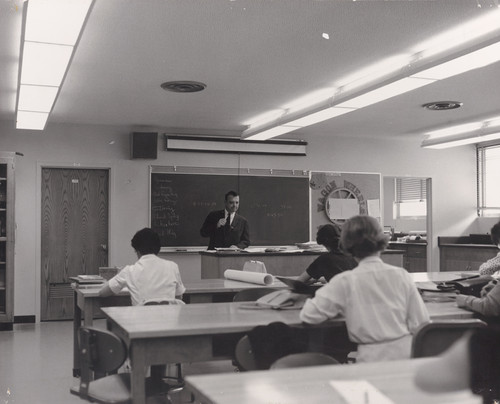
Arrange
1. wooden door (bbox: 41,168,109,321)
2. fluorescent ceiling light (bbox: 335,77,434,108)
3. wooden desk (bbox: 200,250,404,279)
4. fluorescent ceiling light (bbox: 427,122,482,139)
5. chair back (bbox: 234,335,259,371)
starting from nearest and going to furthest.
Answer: chair back (bbox: 234,335,259,371), fluorescent ceiling light (bbox: 335,77,434,108), wooden desk (bbox: 200,250,404,279), wooden door (bbox: 41,168,109,321), fluorescent ceiling light (bbox: 427,122,482,139)

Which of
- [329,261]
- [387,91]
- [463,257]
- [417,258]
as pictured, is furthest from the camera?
[417,258]

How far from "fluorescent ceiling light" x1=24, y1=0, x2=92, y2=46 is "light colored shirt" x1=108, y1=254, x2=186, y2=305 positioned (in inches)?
57.4

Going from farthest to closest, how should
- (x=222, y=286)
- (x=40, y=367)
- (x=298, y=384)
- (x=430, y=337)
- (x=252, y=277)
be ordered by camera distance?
(x=40, y=367) → (x=252, y=277) → (x=222, y=286) → (x=430, y=337) → (x=298, y=384)

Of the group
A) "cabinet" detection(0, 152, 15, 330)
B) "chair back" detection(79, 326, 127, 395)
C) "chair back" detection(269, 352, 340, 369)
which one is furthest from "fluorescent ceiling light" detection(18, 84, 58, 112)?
"chair back" detection(269, 352, 340, 369)

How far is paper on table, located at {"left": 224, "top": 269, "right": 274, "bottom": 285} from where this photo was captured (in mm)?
4875

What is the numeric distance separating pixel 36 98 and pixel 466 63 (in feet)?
12.2

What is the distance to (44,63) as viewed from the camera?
453 cm

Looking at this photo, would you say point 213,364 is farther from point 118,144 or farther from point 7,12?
point 118,144

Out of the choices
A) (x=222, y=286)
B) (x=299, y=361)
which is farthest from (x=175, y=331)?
A: (x=222, y=286)

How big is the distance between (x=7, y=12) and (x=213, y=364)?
3.15m

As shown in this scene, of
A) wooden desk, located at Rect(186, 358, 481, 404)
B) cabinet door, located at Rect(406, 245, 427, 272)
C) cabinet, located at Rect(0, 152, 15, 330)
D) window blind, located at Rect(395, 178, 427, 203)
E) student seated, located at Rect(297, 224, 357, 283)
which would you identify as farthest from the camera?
window blind, located at Rect(395, 178, 427, 203)

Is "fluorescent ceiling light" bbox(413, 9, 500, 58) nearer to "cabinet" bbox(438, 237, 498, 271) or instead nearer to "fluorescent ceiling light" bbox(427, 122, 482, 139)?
"fluorescent ceiling light" bbox(427, 122, 482, 139)

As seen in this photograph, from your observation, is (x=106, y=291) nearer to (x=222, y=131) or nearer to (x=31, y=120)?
(x=31, y=120)

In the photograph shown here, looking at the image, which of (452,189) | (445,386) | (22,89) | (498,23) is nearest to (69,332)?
(22,89)
